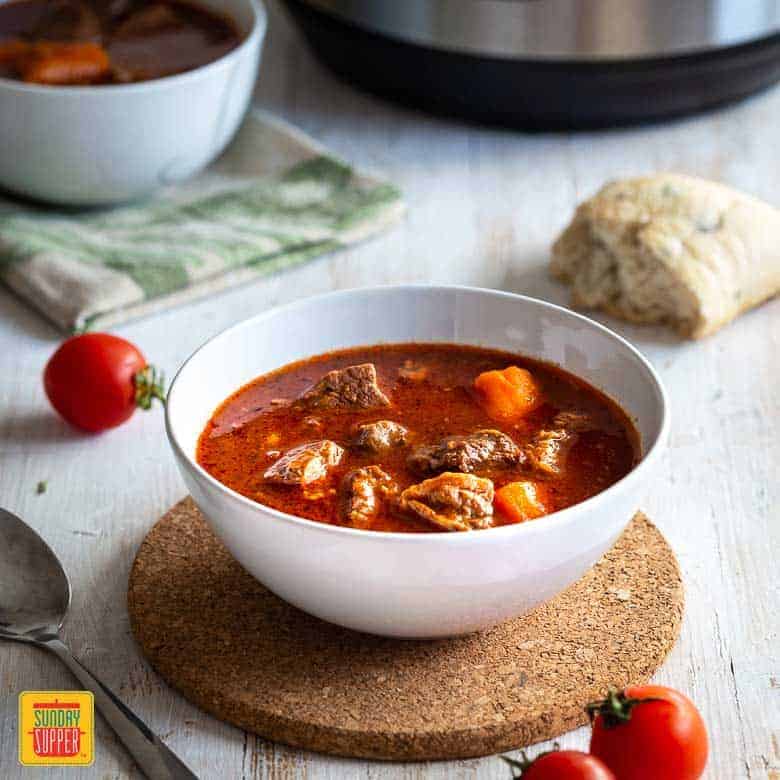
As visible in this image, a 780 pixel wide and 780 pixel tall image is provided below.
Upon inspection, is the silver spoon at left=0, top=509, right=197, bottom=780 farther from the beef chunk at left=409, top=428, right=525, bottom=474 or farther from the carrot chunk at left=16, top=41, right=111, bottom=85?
the carrot chunk at left=16, top=41, right=111, bottom=85

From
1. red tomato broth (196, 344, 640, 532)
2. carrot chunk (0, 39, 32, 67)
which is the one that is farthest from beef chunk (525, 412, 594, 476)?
carrot chunk (0, 39, 32, 67)

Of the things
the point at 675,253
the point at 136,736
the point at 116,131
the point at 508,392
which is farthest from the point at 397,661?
the point at 116,131

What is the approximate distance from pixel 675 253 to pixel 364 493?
1.36m

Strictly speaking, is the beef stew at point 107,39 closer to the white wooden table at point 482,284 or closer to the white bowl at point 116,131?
the white bowl at point 116,131

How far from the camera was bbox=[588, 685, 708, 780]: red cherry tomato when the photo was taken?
171 centimetres

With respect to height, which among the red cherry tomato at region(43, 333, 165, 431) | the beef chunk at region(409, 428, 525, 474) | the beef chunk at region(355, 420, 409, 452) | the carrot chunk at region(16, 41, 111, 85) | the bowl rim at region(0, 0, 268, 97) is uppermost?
the beef chunk at region(409, 428, 525, 474)

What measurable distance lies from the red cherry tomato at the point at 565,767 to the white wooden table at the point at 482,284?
0.18 m

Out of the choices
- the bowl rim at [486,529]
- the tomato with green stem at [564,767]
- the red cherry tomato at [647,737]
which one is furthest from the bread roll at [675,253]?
the tomato with green stem at [564,767]

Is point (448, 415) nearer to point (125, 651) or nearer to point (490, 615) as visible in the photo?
point (490, 615)

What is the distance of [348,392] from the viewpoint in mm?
2148

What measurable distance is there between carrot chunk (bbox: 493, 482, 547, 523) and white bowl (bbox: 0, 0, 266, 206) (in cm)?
171

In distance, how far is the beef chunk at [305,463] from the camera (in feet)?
6.43

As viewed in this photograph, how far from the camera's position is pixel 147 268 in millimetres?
3152

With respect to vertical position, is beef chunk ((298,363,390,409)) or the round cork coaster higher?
beef chunk ((298,363,390,409))
